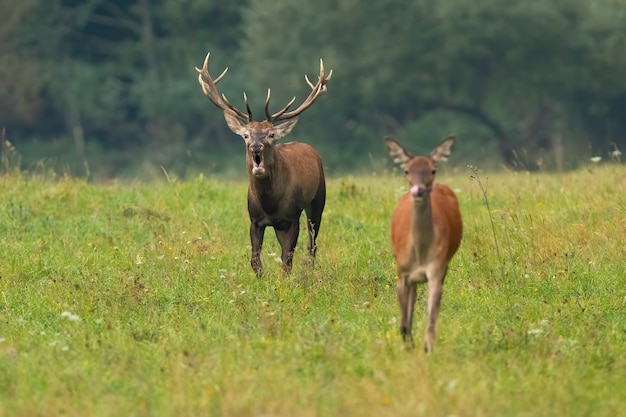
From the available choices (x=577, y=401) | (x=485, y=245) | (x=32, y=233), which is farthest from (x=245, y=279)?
(x=577, y=401)

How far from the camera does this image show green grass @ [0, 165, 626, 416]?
6.51 metres

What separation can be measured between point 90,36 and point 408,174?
1772 inches

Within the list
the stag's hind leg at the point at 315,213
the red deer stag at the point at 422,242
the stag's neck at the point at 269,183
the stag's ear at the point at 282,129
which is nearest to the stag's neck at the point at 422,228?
the red deer stag at the point at 422,242

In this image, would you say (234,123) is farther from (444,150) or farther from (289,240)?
(444,150)

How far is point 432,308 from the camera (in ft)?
24.8

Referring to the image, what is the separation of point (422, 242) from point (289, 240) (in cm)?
345

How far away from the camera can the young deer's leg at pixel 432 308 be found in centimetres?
746

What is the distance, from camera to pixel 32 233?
1254cm

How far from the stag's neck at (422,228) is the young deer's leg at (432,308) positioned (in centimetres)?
16

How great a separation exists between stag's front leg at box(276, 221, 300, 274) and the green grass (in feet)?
0.52

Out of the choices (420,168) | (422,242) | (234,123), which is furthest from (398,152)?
(234,123)

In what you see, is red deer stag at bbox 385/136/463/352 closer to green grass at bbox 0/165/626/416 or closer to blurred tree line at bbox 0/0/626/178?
green grass at bbox 0/165/626/416

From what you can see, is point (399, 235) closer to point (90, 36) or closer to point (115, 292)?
point (115, 292)

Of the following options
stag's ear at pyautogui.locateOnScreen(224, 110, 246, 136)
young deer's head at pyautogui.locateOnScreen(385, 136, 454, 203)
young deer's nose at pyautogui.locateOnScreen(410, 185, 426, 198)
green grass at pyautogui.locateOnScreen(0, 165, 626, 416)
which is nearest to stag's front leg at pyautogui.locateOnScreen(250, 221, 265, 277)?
green grass at pyautogui.locateOnScreen(0, 165, 626, 416)
